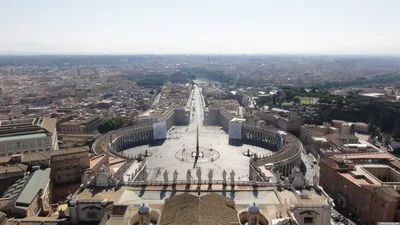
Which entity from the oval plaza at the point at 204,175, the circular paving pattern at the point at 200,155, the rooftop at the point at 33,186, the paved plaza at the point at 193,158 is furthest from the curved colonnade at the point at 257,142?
the rooftop at the point at 33,186

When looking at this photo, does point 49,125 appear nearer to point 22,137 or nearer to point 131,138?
point 22,137

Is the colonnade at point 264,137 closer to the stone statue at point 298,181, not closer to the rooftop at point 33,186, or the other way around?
the stone statue at point 298,181

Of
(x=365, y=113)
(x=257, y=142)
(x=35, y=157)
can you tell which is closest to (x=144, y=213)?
(x=35, y=157)

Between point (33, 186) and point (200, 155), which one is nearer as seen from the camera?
point (33, 186)

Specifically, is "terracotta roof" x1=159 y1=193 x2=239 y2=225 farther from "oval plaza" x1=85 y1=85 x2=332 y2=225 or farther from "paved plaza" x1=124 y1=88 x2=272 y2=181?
"paved plaza" x1=124 y1=88 x2=272 y2=181

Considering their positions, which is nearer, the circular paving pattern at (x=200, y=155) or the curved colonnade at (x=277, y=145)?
the curved colonnade at (x=277, y=145)

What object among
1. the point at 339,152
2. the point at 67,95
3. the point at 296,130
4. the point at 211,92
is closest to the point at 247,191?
the point at 339,152

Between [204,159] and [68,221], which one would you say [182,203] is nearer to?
[68,221]

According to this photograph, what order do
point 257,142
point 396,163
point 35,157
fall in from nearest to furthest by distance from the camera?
point 35,157, point 396,163, point 257,142
